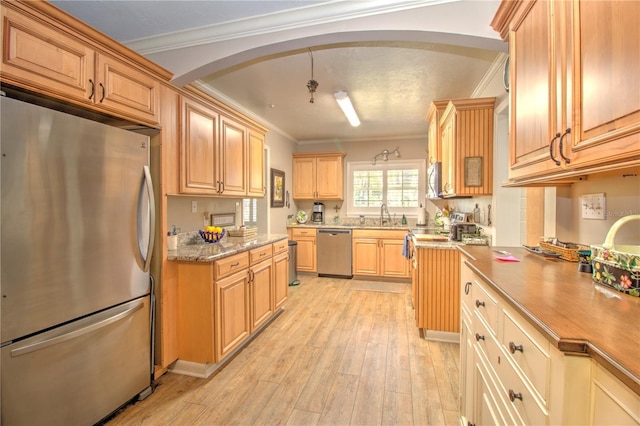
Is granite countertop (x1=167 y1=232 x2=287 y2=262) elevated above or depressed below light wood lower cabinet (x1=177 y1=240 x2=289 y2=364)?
above

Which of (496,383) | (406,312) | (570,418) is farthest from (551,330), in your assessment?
(406,312)

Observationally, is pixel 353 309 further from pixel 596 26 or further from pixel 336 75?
pixel 596 26

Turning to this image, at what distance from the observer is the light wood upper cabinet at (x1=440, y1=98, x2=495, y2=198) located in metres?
2.63

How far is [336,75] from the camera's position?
281cm

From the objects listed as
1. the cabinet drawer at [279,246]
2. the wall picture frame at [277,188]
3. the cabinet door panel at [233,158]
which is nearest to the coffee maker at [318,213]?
the wall picture frame at [277,188]

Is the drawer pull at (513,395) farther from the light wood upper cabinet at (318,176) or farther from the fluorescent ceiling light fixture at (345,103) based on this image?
the light wood upper cabinet at (318,176)

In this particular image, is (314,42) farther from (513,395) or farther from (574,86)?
(513,395)

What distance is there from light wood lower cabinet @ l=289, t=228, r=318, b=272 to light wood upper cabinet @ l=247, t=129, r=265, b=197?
175 centimetres

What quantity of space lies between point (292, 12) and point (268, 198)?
2.97 m

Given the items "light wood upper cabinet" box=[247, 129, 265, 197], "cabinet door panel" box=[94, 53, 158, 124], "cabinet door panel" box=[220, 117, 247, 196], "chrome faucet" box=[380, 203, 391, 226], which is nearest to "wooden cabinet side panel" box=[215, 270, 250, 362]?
"cabinet door panel" box=[220, 117, 247, 196]

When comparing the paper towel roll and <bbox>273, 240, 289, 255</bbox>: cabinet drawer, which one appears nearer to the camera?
<bbox>273, 240, 289, 255</bbox>: cabinet drawer

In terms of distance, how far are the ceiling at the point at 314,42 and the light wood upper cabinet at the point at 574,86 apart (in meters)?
0.43

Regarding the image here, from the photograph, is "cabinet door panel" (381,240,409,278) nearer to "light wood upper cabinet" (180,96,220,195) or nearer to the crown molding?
"light wood upper cabinet" (180,96,220,195)

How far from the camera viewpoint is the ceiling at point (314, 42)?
1719mm
